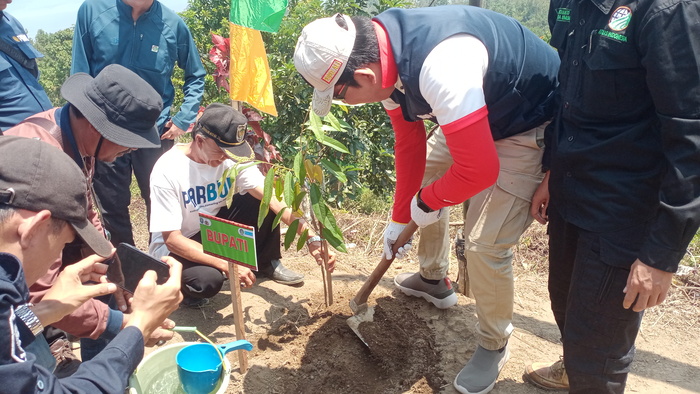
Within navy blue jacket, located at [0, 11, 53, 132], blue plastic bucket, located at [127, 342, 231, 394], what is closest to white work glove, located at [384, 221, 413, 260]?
blue plastic bucket, located at [127, 342, 231, 394]

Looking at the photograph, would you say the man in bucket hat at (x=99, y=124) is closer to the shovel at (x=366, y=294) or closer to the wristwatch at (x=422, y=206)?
the shovel at (x=366, y=294)

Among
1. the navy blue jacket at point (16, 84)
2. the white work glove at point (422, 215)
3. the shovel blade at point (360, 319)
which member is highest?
the navy blue jacket at point (16, 84)

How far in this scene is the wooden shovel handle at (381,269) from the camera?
2.46 metres

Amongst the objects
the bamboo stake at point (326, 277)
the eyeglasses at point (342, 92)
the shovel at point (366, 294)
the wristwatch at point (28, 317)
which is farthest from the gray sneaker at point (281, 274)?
the wristwatch at point (28, 317)

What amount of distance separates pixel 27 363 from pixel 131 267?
2.55ft

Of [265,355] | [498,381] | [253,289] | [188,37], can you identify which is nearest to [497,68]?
[498,381]

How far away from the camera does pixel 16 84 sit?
9.09 ft

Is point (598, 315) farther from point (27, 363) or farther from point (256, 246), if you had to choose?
point (256, 246)

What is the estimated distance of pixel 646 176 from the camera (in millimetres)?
1598

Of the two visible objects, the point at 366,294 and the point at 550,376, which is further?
the point at 366,294

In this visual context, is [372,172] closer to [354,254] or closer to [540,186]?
[354,254]

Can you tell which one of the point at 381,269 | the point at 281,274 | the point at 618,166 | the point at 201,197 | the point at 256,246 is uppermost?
the point at 618,166

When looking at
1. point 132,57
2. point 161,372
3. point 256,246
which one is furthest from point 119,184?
point 161,372

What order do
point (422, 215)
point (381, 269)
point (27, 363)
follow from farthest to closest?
point (381, 269), point (422, 215), point (27, 363)
